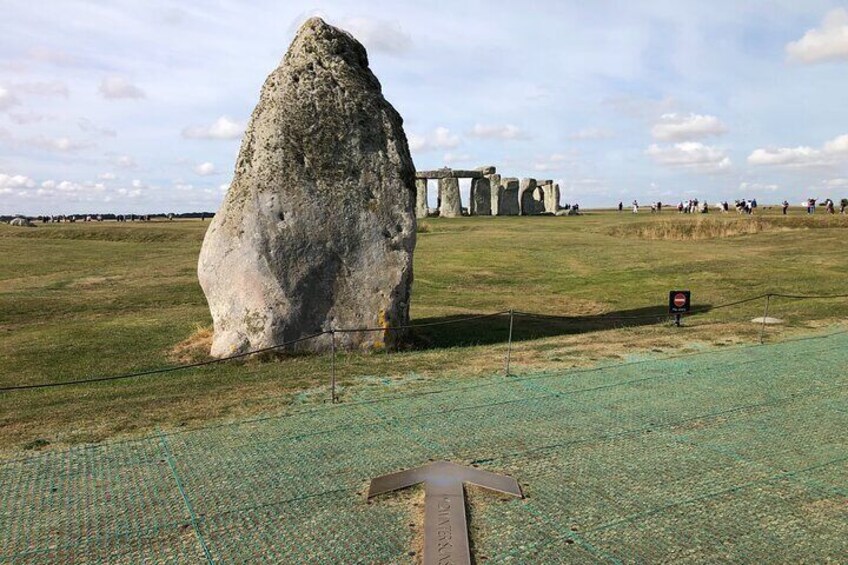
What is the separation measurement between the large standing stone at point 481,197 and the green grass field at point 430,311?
16620 millimetres

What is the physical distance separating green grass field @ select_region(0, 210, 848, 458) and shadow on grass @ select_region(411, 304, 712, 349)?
0.28ft

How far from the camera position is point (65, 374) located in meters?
12.0

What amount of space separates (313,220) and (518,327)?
248 inches

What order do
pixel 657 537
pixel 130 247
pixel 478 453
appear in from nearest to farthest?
pixel 657 537, pixel 478 453, pixel 130 247

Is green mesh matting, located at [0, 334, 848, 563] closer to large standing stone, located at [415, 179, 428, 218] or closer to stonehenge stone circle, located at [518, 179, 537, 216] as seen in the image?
large standing stone, located at [415, 179, 428, 218]

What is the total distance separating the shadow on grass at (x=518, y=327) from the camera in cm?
1438

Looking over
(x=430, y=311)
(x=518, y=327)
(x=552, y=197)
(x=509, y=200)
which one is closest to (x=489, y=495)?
(x=518, y=327)

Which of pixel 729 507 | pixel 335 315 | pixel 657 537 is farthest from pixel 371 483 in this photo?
pixel 335 315

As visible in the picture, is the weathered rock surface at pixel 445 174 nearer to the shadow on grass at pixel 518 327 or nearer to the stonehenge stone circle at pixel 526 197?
the stonehenge stone circle at pixel 526 197

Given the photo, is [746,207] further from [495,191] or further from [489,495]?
[489,495]

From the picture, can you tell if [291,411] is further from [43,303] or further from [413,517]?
[43,303]

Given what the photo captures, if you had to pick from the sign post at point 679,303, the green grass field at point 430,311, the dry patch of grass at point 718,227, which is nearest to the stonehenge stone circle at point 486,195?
the green grass field at point 430,311

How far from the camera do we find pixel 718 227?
121 feet

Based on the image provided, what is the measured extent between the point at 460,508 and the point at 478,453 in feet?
4.44
